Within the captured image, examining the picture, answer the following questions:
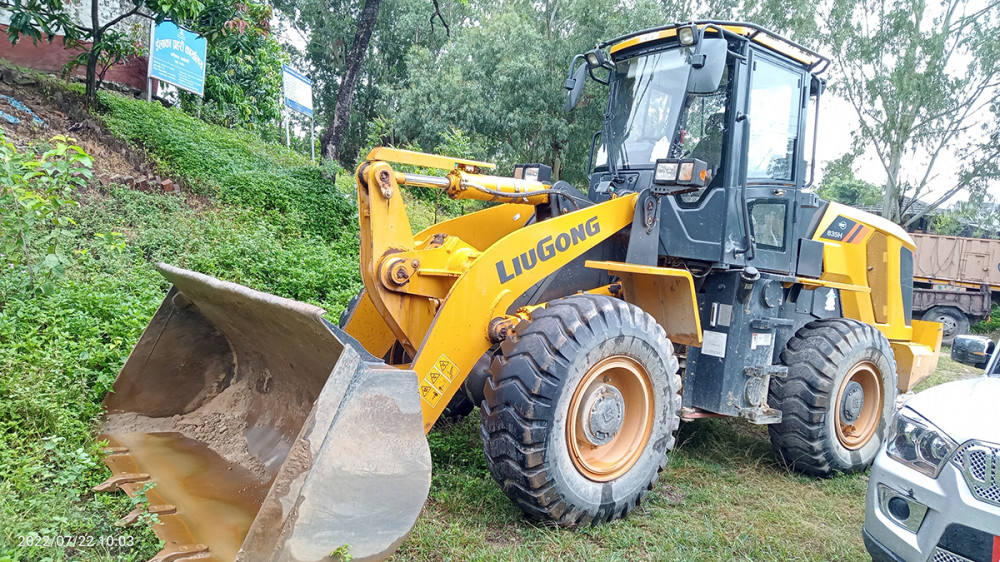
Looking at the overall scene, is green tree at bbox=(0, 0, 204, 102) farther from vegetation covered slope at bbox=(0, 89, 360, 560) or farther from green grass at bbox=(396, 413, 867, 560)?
green grass at bbox=(396, 413, 867, 560)

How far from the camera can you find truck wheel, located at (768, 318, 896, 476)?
4.79 m

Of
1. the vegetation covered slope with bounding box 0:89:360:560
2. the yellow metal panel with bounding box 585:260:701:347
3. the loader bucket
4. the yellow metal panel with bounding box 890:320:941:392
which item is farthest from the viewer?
the yellow metal panel with bounding box 890:320:941:392

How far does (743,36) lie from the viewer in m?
4.60

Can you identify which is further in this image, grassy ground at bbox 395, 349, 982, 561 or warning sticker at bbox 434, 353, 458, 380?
warning sticker at bbox 434, 353, 458, 380

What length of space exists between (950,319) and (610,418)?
51.2ft

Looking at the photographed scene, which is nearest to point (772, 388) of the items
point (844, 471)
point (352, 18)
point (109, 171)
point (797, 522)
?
point (844, 471)

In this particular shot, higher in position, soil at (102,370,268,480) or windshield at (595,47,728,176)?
windshield at (595,47,728,176)

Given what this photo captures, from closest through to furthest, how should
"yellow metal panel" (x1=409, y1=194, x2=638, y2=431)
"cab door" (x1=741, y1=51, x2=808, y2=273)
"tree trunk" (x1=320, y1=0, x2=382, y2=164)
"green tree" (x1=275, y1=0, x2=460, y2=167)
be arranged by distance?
"yellow metal panel" (x1=409, y1=194, x2=638, y2=431) → "cab door" (x1=741, y1=51, x2=808, y2=273) → "tree trunk" (x1=320, y1=0, x2=382, y2=164) → "green tree" (x1=275, y1=0, x2=460, y2=167)

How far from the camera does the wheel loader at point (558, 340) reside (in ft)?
8.85

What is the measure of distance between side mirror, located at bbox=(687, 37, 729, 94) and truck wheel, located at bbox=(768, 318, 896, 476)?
7.38 feet

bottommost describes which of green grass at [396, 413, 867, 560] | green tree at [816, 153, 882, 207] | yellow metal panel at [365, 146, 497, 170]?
green grass at [396, 413, 867, 560]

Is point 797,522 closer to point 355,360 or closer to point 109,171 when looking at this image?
point 355,360

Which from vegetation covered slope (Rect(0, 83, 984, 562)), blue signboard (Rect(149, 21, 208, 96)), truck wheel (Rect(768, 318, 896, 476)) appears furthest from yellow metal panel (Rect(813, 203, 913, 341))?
blue signboard (Rect(149, 21, 208, 96))

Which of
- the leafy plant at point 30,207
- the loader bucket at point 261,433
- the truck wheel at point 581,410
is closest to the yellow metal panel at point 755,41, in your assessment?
the truck wheel at point 581,410
